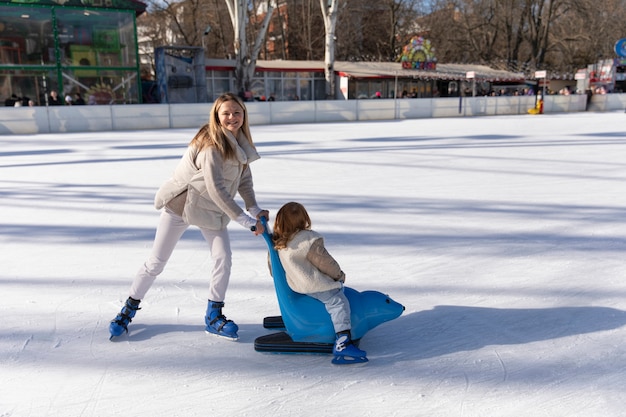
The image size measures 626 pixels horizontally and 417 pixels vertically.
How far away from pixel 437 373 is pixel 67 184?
5985mm

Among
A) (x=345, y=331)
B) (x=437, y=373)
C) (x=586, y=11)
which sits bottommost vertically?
(x=437, y=373)

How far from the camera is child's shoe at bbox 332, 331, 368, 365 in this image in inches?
89.1

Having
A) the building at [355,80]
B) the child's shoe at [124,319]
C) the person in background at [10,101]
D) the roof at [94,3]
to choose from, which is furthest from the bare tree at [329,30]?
the child's shoe at [124,319]

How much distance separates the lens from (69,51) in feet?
64.0

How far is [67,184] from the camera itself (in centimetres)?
679

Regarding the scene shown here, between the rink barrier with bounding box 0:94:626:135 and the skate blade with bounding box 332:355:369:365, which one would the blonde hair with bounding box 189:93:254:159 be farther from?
the rink barrier with bounding box 0:94:626:135

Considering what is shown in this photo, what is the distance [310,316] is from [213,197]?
682mm

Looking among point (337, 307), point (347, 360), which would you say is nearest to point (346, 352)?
point (347, 360)

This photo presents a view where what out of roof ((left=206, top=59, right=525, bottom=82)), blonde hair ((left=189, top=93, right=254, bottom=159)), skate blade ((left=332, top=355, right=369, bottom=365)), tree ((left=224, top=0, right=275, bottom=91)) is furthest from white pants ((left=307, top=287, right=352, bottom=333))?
roof ((left=206, top=59, right=525, bottom=82))

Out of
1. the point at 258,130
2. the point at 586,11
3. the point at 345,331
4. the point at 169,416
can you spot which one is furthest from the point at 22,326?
the point at 586,11

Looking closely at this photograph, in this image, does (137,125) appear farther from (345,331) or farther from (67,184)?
(345,331)

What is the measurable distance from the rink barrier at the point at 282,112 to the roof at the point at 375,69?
6053 mm

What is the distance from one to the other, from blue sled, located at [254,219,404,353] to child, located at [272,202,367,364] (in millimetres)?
43

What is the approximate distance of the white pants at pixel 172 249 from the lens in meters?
2.45
